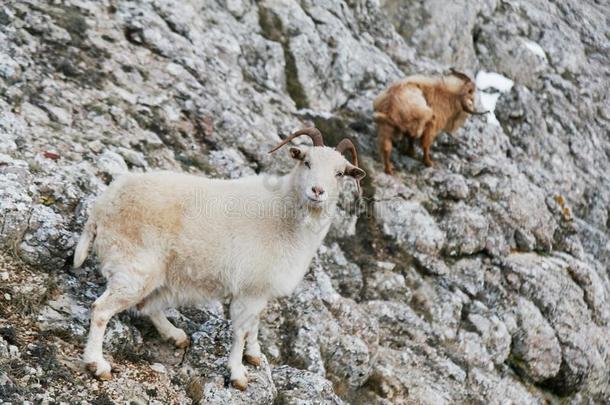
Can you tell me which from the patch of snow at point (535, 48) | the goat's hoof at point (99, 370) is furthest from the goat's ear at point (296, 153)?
the patch of snow at point (535, 48)

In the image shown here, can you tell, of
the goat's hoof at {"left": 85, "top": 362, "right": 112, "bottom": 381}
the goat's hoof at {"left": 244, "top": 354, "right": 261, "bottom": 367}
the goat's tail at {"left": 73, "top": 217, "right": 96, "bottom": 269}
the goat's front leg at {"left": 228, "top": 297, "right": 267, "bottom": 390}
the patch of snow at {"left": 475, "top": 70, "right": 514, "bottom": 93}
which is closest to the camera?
the goat's hoof at {"left": 85, "top": 362, "right": 112, "bottom": 381}

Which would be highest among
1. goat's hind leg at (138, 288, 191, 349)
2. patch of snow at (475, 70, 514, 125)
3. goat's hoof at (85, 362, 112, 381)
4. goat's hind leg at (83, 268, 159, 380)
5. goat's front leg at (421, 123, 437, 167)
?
goat's hind leg at (83, 268, 159, 380)

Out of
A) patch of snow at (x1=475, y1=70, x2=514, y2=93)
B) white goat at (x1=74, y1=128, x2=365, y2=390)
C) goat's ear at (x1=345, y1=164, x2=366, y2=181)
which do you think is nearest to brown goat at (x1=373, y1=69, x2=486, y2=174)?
patch of snow at (x1=475, y1=70, x2=514, y2=93)

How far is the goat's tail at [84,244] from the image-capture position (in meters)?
6.07

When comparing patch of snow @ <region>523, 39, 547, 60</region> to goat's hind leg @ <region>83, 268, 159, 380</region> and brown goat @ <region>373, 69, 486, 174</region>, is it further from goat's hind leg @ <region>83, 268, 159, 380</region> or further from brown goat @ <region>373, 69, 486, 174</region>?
goat's hind leg @ <region>83, 268, 159, 380</region>

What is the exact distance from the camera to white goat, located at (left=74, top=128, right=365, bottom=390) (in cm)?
588

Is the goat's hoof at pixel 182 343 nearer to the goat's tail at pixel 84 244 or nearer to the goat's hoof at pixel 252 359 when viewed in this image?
the goat's hoof at pixel 252 359

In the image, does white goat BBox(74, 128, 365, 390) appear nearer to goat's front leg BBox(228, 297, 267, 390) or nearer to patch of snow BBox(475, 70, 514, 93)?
goat's front leg BBox(228, 297, 267, 390)

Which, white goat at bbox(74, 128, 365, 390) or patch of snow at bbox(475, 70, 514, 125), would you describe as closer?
white goat at bbox(74, 128, 365, 390)

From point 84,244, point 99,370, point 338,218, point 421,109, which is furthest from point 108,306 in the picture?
→ point 421,109

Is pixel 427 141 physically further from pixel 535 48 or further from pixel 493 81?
pixel 535 48

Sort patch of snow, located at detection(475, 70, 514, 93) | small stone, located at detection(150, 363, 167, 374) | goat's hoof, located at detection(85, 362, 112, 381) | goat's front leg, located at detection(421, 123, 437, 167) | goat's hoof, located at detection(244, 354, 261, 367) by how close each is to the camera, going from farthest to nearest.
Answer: patch of snow, located at detection(475, 70, 514, 93) < goat's front leg, located at detection(421, 123, 437, 167) < goat's hoof, located at detection(244, 354, 261, 367) < small stone, located at detection(150, 363, 167, 374) < goat's hoof, located at detection(85, 362, 112, 381)

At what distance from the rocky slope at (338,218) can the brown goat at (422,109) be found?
0.61 m

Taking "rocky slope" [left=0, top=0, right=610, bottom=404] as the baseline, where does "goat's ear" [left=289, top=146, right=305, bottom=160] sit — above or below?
above
